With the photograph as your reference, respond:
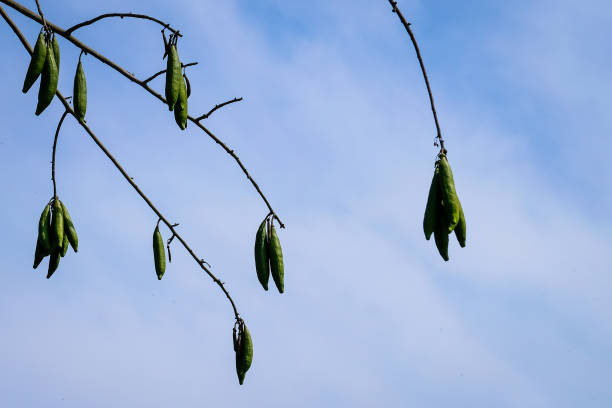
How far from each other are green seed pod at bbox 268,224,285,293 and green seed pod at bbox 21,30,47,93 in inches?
45.9

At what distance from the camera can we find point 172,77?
3029mm

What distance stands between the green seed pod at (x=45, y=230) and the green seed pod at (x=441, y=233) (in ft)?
6.43

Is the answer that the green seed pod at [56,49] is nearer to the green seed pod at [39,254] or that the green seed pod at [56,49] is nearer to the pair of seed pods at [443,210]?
the green seed pod at [39,254]

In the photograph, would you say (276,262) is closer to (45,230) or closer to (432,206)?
(432,206)

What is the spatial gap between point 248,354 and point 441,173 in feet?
5.51

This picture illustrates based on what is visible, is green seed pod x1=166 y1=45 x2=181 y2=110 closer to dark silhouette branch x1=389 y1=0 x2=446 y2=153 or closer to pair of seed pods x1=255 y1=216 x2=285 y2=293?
pair of seed pods x1=255 y1=216 x2=285 y2=293

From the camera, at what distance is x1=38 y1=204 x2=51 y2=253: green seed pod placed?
136 inches

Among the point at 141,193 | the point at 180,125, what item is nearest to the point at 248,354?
the point at 141,193

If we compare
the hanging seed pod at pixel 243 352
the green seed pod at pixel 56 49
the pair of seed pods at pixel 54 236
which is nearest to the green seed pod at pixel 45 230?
the pair of seed pods at pixel 54 236

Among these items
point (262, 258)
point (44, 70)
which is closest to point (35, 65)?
point (44, 70)

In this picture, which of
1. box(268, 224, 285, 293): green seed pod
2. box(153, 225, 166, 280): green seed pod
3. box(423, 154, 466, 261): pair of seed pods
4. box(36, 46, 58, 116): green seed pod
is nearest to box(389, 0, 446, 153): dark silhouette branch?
box(423, 154, 466, 261): pair of seed pods

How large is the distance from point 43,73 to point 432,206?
5.34 feet

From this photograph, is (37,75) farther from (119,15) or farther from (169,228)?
(169,228)

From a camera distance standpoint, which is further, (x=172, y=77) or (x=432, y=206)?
(x=172, y=77)
